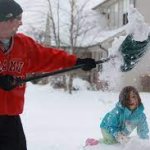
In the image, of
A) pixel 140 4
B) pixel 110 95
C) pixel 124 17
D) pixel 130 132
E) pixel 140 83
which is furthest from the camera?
pixel 124 17

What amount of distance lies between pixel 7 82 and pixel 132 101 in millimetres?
2700

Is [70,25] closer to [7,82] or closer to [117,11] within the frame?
[117,11]

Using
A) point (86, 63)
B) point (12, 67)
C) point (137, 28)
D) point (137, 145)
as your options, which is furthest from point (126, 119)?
point (12, 67)

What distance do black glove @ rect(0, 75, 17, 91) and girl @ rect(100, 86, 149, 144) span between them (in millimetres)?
2579

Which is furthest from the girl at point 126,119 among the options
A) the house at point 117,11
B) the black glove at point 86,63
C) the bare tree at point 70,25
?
the house at point 117,11

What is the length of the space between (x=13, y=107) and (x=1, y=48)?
1.22 ft

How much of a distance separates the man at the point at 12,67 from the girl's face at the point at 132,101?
2.34 metres

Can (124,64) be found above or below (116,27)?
below

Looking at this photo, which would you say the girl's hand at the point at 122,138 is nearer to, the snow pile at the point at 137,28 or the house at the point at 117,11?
the snow pile at the point at 137,28

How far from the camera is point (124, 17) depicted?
2477 centimetres

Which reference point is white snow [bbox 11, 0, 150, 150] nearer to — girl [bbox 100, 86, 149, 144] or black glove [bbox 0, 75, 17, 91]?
girl [bbox 100, 86, 149, 144]

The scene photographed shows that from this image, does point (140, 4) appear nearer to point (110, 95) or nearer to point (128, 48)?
point (110, 95)

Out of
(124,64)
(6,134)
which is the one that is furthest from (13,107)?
(124,64)

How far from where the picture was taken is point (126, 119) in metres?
6.05
